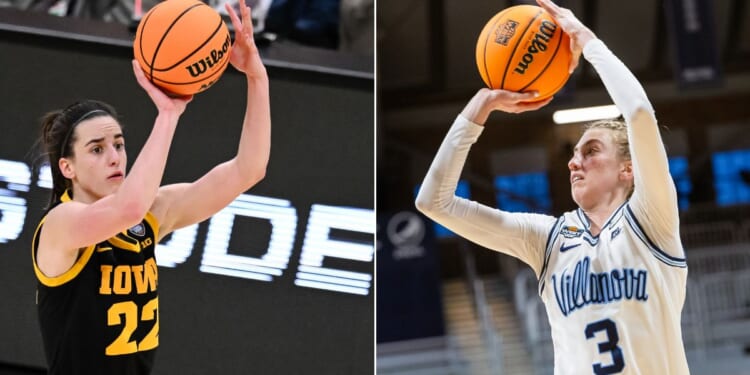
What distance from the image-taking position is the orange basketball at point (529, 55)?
127 inches

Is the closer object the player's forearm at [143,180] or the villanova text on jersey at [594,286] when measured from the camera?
the player's forearm at [143,180]

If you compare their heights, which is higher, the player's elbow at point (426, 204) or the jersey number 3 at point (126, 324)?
the player's elbow at point (426, 204)

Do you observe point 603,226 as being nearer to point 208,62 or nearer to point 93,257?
point 208,62

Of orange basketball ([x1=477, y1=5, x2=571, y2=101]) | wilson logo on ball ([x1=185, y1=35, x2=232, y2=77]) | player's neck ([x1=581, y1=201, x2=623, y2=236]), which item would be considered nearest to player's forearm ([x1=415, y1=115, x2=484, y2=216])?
orange basketball ([x1=477, y1=5, x2=571, y2=101])

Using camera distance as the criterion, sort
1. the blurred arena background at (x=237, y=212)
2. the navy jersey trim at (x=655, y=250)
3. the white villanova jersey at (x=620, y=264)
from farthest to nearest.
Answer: the blurred arena background at (x=237, y=212), the navy jersey trim at (x=655, y=250), the white villanova jersey at (x=620, y=264)

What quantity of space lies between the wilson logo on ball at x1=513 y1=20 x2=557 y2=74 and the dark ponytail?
1.34 metres

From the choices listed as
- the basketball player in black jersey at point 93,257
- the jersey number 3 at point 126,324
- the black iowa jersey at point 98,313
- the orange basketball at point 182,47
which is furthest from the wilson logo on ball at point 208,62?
the jersey number 3 at point 126,324

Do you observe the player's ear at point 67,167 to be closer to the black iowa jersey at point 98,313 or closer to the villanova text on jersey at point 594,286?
the black iowa jersey at point 98,313

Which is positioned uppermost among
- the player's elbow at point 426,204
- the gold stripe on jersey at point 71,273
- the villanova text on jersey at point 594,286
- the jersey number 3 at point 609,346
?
the player's elbow at point 426,204

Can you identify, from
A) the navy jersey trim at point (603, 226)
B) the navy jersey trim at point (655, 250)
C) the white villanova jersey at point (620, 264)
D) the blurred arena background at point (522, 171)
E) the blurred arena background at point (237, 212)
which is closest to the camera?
the white villanova jersey at point (620, 264)

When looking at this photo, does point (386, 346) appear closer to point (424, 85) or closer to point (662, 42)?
point (424, 85)

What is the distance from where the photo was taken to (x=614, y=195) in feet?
10.4

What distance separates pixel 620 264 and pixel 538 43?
79 cm

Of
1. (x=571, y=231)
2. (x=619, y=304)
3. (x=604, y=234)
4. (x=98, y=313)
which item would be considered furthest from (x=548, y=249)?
(x=98, y=313)
